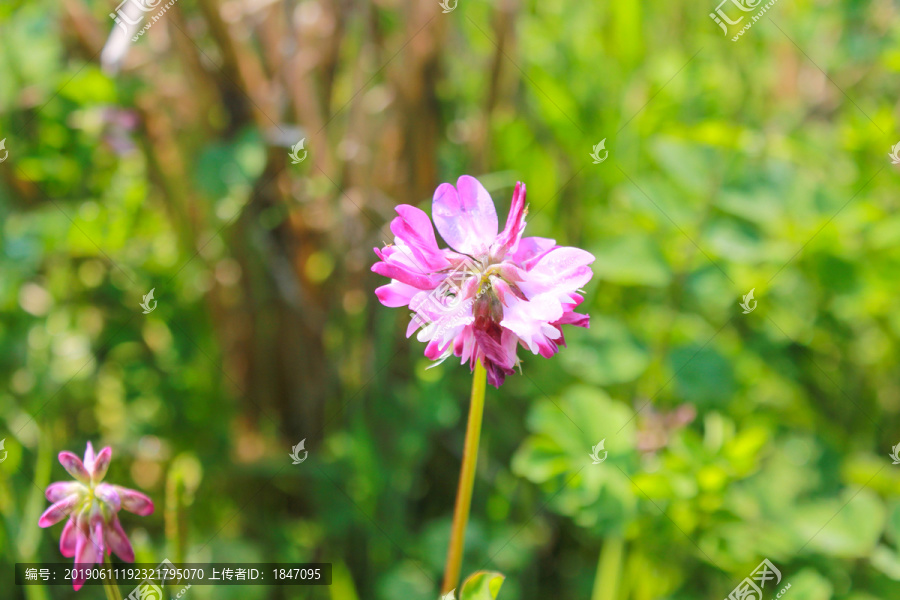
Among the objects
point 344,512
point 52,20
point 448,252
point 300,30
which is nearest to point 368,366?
point 344,512

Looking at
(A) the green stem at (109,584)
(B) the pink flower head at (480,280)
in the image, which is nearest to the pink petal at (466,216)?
(B) the pink flower head at (480,280)

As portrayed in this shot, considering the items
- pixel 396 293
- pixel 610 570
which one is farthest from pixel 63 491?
pixel 610 570

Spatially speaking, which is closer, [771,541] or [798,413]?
[771,541]

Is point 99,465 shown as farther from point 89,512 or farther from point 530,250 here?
point 530,250

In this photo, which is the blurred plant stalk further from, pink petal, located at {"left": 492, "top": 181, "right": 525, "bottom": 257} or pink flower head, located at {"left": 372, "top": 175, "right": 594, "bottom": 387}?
pink petal, located at {"left": 492, "top": 181, "right": 525, "bottom": 257}

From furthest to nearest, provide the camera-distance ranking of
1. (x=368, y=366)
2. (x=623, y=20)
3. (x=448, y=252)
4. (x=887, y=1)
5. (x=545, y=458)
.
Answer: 1. (x=887, y=1)
2. (x=623, y=20)
3. (x=368, y=366)
4. (x=545, y=458)
5. (x=448, y=252)

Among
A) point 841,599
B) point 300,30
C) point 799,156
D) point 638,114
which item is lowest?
point 841,599

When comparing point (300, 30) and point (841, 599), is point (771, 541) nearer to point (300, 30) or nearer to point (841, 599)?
point (841, 599)
